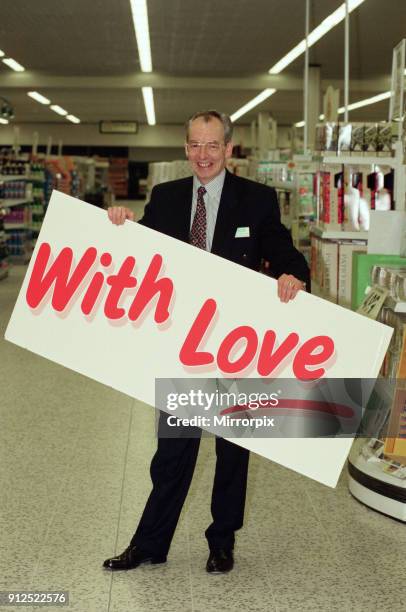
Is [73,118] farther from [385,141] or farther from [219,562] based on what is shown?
[219,562]

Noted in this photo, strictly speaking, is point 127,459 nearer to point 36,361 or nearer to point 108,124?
point 36,361

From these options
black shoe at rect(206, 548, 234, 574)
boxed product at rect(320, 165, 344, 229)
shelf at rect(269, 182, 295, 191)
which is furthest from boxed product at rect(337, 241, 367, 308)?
shelf at rect(269, 182, 295, 191)

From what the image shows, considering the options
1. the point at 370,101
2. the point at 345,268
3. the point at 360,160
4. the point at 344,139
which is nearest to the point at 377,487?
the point at 345,268

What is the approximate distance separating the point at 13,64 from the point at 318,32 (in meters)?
6.86

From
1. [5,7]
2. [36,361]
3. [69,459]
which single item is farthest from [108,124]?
[69,459]

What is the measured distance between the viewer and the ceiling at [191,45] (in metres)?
12.4

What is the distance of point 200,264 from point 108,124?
31.4m

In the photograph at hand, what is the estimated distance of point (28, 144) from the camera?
125ft

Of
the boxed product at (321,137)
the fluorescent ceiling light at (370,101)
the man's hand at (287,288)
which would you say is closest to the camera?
the man's hand at (287,288)

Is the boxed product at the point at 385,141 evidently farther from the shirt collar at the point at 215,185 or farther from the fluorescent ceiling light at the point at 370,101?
the fluorescent ceiling light at the point at 370,101

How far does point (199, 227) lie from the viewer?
299 centimetres

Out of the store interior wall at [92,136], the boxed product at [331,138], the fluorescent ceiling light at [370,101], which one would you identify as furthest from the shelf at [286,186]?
the store interior wall at [92,136]

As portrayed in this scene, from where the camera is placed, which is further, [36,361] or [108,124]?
[108,124]

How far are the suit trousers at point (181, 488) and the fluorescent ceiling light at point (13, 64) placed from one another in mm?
15579
